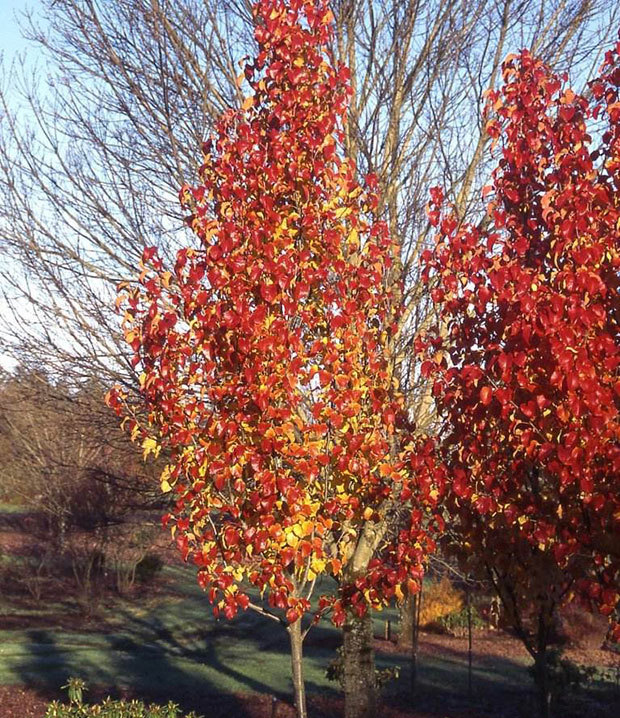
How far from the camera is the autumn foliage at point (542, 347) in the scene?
14.0ft

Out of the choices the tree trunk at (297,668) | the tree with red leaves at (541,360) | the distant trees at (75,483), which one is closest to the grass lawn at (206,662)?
the distant trees at (75,483)

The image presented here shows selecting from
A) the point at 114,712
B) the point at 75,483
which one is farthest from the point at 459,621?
the point at 114,712

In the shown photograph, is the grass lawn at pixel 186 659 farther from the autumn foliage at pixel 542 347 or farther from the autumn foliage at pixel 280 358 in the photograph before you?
the autumn foliage at pixel 542 347

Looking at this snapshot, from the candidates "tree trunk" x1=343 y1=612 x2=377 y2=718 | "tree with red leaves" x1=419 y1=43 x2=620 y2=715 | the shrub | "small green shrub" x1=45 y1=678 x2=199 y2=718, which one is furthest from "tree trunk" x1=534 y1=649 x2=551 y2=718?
the shrub

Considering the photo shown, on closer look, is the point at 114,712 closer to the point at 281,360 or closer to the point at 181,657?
the point at 281,360

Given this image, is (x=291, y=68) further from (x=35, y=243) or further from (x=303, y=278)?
(x=35, y=243)

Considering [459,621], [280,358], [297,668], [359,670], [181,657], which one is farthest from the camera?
[459,621]

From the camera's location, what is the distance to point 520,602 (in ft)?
17.1

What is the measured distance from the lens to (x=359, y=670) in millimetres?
7438

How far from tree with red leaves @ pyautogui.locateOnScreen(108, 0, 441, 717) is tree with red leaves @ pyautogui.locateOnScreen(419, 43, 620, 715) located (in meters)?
0.40

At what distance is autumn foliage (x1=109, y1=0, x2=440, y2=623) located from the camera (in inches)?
189

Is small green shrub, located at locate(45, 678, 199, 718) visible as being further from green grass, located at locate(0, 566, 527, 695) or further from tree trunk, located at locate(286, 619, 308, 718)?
green grass, located at locate(0, 566, 527, 695)

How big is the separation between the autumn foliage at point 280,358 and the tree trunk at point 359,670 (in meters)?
2.15

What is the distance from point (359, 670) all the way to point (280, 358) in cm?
372
